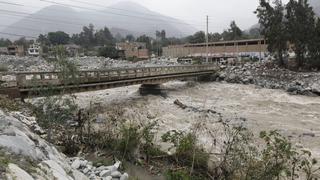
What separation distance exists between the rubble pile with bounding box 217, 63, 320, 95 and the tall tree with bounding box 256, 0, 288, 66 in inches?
124

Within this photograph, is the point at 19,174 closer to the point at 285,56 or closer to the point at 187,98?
the point at 187,98

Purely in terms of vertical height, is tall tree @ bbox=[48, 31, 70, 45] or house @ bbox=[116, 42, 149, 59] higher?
tall tree @ bbox=[48, 31, 70, 45]

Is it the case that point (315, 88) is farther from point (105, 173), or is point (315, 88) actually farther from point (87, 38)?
point (87, 38)

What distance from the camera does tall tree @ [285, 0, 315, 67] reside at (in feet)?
187

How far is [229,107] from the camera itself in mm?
35156

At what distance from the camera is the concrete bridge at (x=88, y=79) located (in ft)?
72.7

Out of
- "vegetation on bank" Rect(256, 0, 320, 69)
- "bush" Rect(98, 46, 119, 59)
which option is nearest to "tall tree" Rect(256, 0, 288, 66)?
"vegetation on bank" Rect(256, 0, 320, 69)

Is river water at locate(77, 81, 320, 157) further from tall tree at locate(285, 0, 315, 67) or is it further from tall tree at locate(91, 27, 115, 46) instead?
tall tree at locate(91, 27, 115, 46)

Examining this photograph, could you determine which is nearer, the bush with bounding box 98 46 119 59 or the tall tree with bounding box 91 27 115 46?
the bush with bounding box 98 46 119 59

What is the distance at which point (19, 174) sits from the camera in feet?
25.5

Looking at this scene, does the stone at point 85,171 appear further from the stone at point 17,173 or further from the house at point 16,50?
the house at point 16,50

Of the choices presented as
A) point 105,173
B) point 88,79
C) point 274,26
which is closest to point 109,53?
point 274,26

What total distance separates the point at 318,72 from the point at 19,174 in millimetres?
54132

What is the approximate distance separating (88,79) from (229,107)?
43.1 ft
